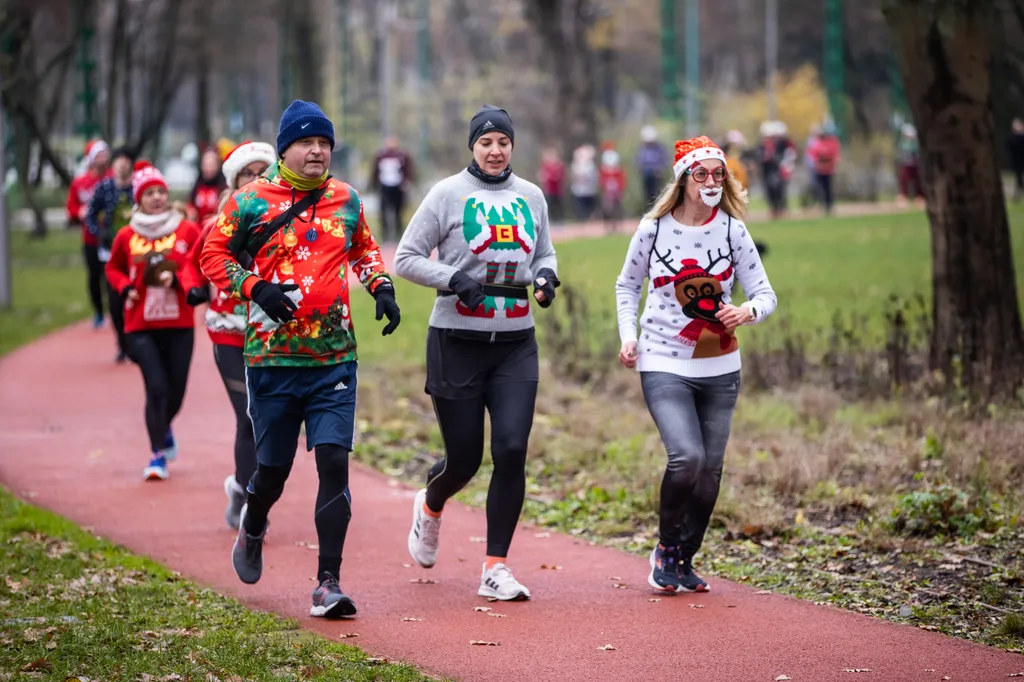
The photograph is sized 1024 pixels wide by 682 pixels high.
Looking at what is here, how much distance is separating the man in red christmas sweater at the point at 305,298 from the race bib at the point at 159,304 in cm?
318

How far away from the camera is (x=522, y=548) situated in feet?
26.8

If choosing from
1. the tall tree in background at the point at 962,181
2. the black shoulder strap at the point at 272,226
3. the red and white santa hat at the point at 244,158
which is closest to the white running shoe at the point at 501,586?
the black shoulder strap at the point at 272,226

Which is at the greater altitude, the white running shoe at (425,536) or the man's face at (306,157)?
the man's face at (306,157)

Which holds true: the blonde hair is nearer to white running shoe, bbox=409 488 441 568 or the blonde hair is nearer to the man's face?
the man's face

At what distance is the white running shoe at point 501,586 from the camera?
22.7 ft

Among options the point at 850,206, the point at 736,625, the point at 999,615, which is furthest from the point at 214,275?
the point at 850,206

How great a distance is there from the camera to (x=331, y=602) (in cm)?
648

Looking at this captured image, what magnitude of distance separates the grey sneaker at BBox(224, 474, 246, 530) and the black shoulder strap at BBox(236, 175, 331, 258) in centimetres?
230

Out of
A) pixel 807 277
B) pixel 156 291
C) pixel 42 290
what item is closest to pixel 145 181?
pixel 156 291

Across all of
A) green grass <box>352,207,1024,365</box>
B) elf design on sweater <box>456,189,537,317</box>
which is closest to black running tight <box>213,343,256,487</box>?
elf design on sweater <box>456,189,537,317</box>

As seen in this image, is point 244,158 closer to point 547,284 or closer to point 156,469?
point 547,284

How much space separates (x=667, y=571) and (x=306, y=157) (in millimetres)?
2475

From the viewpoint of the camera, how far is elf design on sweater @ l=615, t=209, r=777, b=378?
683 cm

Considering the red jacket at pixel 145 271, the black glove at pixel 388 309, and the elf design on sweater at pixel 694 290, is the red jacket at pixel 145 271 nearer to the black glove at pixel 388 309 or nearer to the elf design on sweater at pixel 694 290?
the black glove at pixel 388 309
